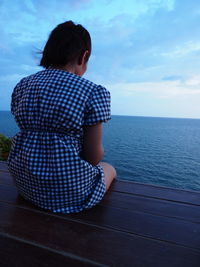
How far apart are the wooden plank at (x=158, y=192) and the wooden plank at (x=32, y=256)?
114 cm

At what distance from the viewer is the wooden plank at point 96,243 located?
51.3 inches

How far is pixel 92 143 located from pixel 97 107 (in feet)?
0.90

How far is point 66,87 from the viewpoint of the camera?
1706mm

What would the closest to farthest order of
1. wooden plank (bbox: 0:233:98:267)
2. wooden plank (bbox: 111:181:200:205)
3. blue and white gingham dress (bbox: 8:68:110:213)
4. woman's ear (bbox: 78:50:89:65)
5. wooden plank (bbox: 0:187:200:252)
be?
wooden plank (bbox: 0:233:98:267), wooden plank (bbox: 0:187:200:252), blue and white gingham dress (bbox: 8:68:110:213), woman's ear (bbox: 78:50:89:65), wooden plank (bbox: 111:181:200:205)

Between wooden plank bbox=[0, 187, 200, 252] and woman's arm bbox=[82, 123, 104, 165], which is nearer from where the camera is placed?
wooden plank bbox=[0, 187, 200, 252]

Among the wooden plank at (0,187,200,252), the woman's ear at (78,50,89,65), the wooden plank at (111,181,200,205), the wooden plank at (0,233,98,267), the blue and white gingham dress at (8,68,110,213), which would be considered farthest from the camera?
the wooden plank at (111,181,200,205)

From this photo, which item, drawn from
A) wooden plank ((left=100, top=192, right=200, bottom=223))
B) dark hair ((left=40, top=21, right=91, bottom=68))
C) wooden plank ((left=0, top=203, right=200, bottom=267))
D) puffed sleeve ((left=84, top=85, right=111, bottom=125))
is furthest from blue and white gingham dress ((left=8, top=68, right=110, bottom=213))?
wooden plank ((left=100, top=192, right=200, bottom=223))

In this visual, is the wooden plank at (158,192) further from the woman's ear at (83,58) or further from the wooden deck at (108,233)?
the woman's ear at (83,58)

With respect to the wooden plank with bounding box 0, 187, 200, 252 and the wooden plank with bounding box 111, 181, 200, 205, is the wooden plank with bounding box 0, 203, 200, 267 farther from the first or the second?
the wooden plank with bounding box 111, 181, 200, 205

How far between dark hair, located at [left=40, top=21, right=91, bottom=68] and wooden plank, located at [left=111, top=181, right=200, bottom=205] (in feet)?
4.30

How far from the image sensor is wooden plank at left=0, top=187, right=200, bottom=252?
155 centimetres

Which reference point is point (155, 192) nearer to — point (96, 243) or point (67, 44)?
point (96, 243)

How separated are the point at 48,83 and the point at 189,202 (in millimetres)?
1522

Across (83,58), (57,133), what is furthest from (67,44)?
(57,133)
